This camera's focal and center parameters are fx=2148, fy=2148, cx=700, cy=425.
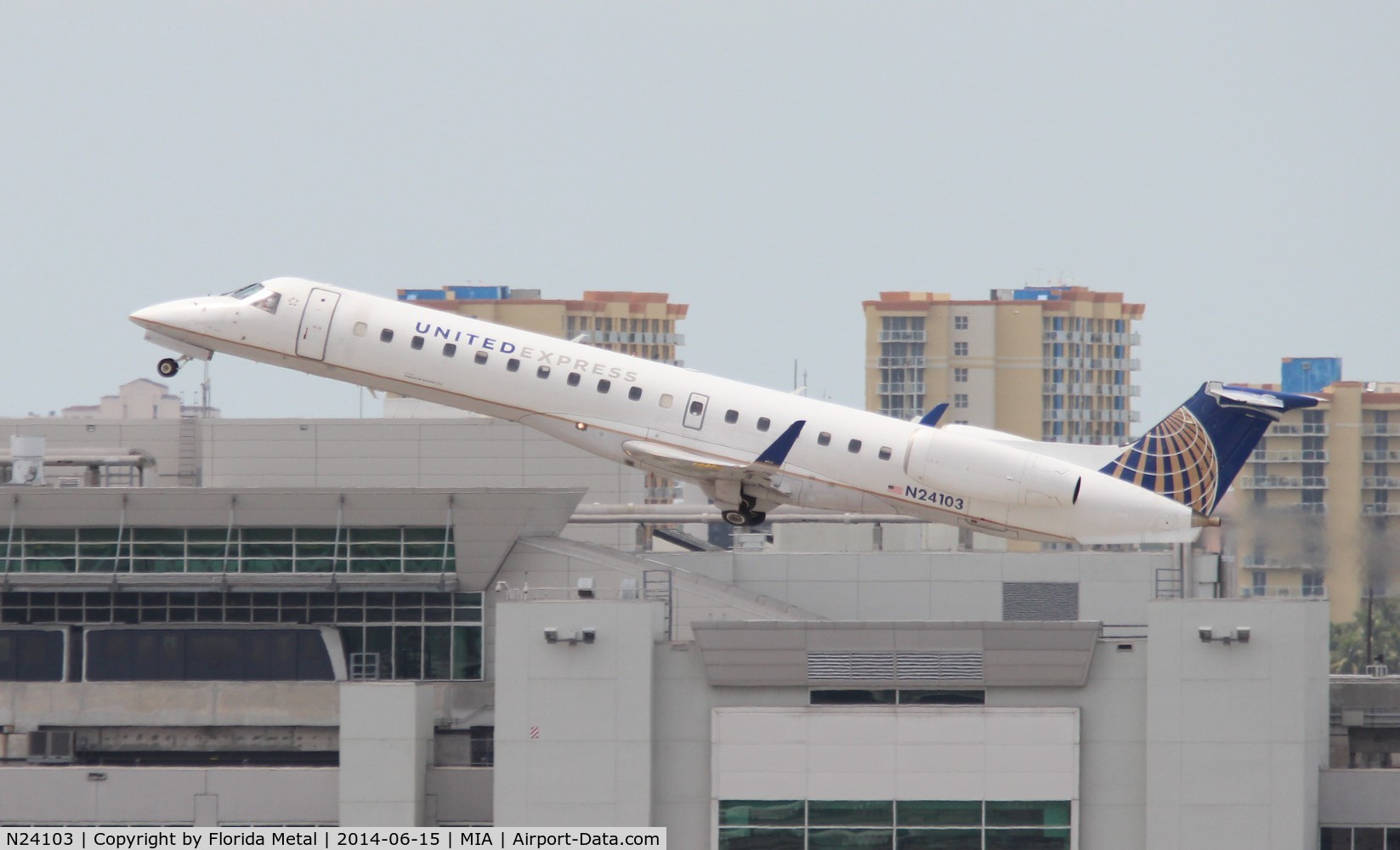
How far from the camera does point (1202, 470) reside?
53.6 metres

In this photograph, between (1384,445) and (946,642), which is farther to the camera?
(1384,445)

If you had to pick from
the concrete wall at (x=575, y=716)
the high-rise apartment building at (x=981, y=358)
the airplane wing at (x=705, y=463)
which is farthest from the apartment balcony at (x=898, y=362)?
the concrete wall at (x=575, y=716)

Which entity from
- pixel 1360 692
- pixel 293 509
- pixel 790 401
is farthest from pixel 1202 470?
pixel 293 509

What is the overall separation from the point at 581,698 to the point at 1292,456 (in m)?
132

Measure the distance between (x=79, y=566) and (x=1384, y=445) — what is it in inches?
4741

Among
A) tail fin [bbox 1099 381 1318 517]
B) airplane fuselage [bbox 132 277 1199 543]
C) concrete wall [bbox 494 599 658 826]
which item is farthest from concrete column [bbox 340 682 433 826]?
tail fin [bbox 1099 381 1318 517]

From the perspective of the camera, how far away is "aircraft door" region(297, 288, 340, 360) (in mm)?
53656

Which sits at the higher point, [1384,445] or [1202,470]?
[1384,445]

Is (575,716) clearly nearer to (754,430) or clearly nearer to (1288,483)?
(754,430)

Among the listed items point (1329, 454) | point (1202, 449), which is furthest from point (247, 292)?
point (1329, 454)

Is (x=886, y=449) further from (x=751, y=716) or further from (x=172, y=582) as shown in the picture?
(x=172, y=582)

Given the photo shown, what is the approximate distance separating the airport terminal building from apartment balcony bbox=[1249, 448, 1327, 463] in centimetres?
11227

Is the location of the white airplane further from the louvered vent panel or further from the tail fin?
the louvered vent panel

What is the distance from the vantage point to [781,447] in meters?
51.6
